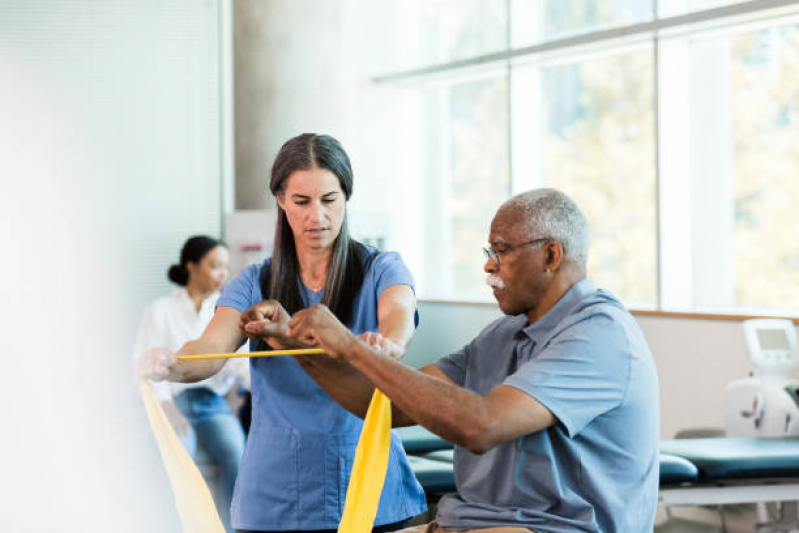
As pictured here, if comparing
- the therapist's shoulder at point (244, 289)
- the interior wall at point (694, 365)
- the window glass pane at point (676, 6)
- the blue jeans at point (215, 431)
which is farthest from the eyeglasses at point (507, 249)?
the window glass pane at point (676, 6)

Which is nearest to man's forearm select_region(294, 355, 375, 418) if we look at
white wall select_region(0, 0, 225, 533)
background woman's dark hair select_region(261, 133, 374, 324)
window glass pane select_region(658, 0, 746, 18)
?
background woman's dark hair select_region(261, 133, 374, 324)

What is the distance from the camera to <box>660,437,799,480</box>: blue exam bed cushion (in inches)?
129

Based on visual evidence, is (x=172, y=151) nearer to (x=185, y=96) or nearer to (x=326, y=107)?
(x=185, y=96)

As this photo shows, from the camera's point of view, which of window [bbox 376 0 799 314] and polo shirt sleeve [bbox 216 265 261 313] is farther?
window [bbox 376 0 799 314]

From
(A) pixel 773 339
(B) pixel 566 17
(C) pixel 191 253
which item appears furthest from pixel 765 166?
(C) pixel 191 253

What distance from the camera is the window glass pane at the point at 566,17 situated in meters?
5.79

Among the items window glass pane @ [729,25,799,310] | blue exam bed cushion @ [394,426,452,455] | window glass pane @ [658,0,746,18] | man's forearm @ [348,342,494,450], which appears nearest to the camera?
man's forearm @ [348,342,494,450]

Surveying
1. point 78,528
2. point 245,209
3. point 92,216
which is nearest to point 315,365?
point 78,528

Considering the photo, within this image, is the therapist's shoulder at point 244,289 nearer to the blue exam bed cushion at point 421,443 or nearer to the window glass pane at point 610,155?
the blue exam bed cushion at point 421,443

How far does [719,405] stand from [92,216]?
3430mm

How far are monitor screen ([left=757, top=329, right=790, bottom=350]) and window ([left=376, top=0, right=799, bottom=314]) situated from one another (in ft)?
2.57

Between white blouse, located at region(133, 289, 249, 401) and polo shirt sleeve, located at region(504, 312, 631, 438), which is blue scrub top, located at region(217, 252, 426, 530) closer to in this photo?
polo shirt sleeve, located at region(504, 312, 631, 438)

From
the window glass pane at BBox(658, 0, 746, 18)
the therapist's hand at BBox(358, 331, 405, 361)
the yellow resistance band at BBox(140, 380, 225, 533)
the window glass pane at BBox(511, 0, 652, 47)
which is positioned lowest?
the yellow resistance band at BBox(140, 380, 225, 533)

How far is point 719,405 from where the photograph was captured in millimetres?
4855
